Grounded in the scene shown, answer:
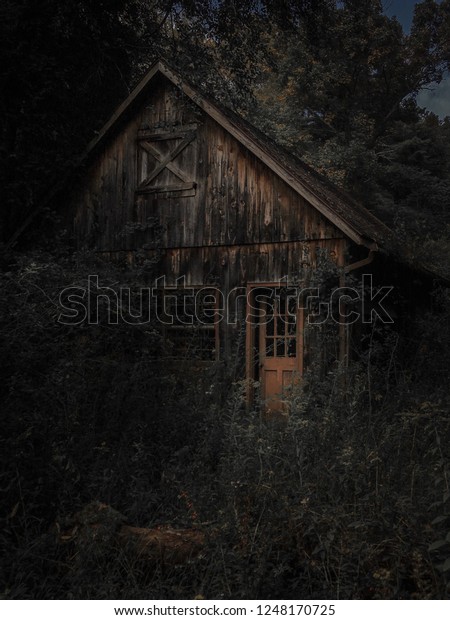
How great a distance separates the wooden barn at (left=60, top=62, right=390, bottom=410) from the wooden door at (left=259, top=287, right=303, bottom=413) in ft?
0.06

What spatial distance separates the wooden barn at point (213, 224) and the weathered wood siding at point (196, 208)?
0.7 inches

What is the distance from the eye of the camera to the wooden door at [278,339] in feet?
31.9

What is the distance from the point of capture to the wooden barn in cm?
958

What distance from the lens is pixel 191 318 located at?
10.6 meters

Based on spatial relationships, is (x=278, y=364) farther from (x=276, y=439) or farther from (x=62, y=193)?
(x=62, y=193)

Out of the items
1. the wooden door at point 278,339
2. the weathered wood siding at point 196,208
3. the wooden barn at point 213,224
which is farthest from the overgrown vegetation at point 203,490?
the weathered wood siding at point 196,208

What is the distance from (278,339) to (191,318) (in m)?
1.66

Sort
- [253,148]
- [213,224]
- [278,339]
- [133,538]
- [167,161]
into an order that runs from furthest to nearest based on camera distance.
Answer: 1. [167,161]
2. [213,224]
3. [278,339]
4. [253,148]
5. [133,538]

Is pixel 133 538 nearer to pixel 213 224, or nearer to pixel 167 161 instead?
pixel 213 224

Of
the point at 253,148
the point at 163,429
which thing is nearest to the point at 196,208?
the point at 253,148

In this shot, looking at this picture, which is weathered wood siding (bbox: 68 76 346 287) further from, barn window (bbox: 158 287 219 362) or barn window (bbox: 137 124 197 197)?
barn window (bbox: 158 287 219 362)

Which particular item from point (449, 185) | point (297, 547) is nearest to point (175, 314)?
point (297, 547)

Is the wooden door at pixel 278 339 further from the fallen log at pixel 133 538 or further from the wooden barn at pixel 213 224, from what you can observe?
the fallen log at pixel 133 538

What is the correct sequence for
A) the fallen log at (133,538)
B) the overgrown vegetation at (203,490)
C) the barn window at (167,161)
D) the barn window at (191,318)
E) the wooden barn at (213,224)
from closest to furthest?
the overgrown vegetation at (203,490)
the fallen log at (133,538)
the wooden barn at (213,224)
the barn window at (191,318)
the barn window at (167,161)
